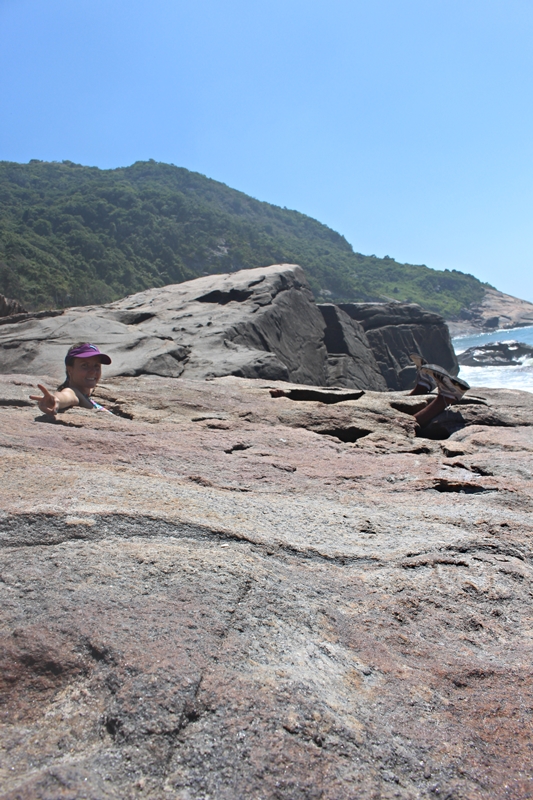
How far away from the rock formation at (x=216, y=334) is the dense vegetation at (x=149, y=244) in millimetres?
27023

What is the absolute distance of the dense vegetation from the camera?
43.4 metres

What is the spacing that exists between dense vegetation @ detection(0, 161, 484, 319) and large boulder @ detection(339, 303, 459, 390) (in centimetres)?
2333

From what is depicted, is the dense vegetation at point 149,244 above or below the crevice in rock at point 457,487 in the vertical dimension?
above

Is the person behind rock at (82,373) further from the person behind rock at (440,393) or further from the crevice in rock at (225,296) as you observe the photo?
the crevice in rock at (225,296)

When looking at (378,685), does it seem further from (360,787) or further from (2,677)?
(2,677)

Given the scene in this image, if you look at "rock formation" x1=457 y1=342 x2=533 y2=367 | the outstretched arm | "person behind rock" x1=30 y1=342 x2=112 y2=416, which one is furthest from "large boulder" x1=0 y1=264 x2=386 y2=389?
"rock formation" x1=457 y1=342 x2=533 y2=367

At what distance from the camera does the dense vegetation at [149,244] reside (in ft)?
142

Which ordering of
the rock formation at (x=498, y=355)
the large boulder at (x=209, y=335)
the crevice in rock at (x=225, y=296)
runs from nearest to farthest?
the large boulder at (x=209, y=335), the crevice in rock at (x=225, y=296), the rock formation at (x=498, y=355)

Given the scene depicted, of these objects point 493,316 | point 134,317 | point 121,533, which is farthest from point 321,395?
point 493,316

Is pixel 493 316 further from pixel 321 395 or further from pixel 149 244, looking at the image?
pixel 321 395

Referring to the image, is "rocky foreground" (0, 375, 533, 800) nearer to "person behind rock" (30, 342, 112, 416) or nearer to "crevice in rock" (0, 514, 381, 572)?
"crevice in rock" (0, 514, 381, 572)

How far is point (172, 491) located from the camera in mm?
2117

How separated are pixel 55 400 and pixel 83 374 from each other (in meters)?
0.52

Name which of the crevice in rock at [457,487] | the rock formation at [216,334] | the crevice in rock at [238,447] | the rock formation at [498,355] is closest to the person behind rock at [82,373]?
the crevice in rock at [238,447]
